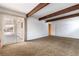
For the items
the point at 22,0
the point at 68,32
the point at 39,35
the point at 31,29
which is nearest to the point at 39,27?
the point at 39,35

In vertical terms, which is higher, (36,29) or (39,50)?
(36,29)

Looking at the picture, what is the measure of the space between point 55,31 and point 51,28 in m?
0.55

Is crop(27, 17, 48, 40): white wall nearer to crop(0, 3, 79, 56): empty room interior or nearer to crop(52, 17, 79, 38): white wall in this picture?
crop(0, 3, 79, 56): empty room interior

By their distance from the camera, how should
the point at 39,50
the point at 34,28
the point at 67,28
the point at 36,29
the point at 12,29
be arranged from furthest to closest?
1. the point at 67,28
2. the point at 36,29
3. the point at 34,28
4. the point at 12,29
5. the point at 39,50

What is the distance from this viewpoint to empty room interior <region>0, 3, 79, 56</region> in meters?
3.90

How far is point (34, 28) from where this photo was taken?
728cm

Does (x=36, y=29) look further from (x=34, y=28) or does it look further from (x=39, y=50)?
(x=39, y=50)

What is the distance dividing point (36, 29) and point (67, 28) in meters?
2.97

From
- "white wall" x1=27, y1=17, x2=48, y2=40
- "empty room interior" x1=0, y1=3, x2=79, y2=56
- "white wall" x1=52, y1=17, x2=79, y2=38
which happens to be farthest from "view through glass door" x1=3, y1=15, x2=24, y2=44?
"white wall" x1=52, y1=17, x2=79, y2=38

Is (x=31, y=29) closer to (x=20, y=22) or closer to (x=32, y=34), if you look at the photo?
(x=32, y=34)

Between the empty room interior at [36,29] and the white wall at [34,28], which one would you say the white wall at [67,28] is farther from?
the white wall at [34,28]

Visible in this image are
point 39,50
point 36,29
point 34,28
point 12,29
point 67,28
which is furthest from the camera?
point 67,28

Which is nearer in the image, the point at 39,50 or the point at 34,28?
the point at 39,50

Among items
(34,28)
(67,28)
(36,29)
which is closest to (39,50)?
(34,28)
